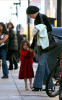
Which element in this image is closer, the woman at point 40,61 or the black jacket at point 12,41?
the woman at point 40,61

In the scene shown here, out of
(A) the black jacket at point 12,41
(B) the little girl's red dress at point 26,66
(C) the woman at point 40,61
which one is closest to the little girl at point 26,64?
(B) the little girl's red dress at point 26,66

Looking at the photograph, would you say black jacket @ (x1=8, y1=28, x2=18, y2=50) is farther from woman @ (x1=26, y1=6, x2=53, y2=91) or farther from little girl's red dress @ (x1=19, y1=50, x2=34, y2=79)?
woman @ (x1=26, y1=6, x2=53, y2=91)

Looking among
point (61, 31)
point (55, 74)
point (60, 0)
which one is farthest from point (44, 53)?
point (60, 0)

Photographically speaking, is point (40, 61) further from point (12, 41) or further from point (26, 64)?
point (12, 41)

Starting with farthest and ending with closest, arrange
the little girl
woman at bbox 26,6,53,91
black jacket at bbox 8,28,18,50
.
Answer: black jacket at bbox 8,28,18,50, the little girl, woman at bbox 26,6,53,91

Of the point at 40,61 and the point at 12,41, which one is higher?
the point at 40,61

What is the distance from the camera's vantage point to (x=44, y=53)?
28.4ft

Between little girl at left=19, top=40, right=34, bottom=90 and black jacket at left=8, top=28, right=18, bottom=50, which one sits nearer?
little girl at left=19, top=40, right=34, bottom=90

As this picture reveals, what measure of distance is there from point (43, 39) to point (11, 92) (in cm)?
121

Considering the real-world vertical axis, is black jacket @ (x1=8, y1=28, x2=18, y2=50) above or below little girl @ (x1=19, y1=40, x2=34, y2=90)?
below

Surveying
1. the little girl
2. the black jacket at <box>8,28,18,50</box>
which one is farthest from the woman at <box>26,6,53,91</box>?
the black jacket at <box>8,28,18,50</box>

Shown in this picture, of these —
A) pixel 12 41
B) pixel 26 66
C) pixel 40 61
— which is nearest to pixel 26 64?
pixel 26 66

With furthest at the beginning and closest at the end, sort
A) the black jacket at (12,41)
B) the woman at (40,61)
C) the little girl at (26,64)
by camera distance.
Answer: the black jacket at (12,41) < the little girl at (26,64) < the woman at (40,61)

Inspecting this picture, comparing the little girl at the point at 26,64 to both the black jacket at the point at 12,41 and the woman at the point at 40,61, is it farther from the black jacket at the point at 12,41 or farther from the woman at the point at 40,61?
the black jacket at the point at 12,41
